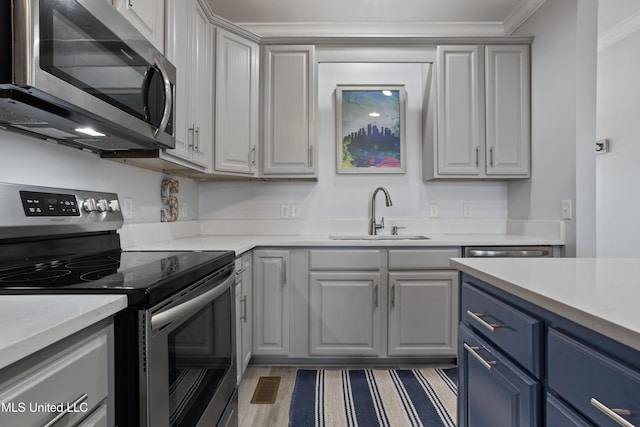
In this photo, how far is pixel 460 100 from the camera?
2508mm

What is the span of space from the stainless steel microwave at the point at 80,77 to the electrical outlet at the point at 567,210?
91.0 inches

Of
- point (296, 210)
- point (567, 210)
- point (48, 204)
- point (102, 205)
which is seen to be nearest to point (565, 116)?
point (567, 210)

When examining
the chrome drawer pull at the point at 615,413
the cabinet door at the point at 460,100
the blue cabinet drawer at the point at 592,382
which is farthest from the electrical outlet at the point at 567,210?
the chrome drawer pull at the point at 615,413

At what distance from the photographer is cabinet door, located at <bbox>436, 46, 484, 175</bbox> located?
2504 mm

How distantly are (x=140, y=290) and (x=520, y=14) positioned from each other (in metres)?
3.08

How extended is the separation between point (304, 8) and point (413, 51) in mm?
867

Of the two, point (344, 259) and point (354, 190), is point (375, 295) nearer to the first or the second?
point (344, 259)

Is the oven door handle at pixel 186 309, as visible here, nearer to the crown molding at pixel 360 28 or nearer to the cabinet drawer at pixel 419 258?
the cabinet drawer at pixel 419 258

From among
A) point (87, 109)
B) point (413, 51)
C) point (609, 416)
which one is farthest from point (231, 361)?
point (413, 51)

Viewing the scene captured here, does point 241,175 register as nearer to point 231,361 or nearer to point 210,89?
point 210,89

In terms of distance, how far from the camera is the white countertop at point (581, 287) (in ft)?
1.85

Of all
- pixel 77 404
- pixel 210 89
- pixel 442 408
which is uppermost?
pixel 210 89

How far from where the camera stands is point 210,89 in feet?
7.18

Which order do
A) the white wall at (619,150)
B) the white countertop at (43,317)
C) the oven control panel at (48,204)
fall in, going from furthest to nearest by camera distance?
the white wall at (619,150)
the oven control panel at (48,204)
the white countertop at (43,317)
